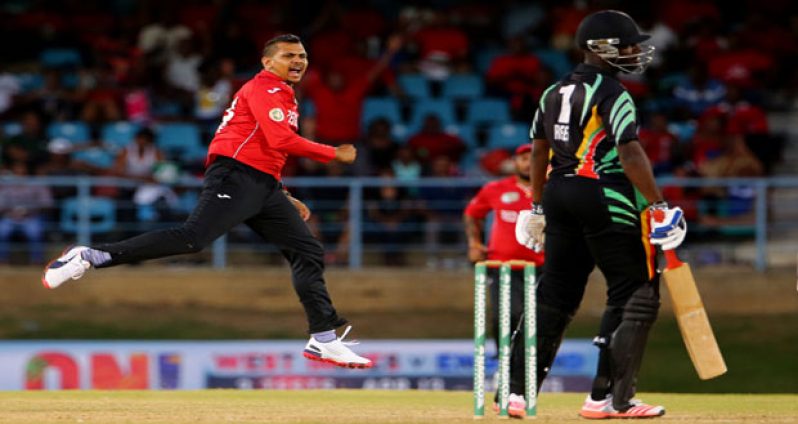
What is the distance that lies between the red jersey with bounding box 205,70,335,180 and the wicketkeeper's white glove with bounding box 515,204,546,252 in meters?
1.17

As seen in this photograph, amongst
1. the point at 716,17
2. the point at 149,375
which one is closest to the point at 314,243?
the point at 149,375

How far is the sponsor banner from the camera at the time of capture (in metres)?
16.2

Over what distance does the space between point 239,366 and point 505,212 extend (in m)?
4.33

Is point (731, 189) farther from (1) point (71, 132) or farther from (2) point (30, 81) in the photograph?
(2) point (30, 81)

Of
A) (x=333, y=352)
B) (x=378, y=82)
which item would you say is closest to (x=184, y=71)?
(x=378, y=82)

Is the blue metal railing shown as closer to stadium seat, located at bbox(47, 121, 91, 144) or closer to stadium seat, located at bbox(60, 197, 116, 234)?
stadium seat, located at bbox(60, 197, 116, 234)

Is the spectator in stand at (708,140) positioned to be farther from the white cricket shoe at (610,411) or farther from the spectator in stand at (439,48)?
the white cricket shoe at (610,411)

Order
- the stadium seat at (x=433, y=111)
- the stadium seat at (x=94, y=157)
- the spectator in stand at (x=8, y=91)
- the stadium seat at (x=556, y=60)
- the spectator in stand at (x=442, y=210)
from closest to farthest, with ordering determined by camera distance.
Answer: the spectator in stand at (x=442, y=210) → the stadium seat at (x=94, y=157) → the stadium seat at (x=433, y=111) → the spectator in stand at (x=8, y=91) → the stadium seat at (x=556, y=60)

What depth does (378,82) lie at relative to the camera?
69.1 ft

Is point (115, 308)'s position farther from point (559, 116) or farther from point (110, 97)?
point (559, 116)

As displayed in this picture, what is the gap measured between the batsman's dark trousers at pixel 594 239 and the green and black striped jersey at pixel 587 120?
0.28 feet

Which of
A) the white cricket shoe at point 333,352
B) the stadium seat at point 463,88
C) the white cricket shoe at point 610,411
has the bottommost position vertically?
the white cricket shoe at point 610,411

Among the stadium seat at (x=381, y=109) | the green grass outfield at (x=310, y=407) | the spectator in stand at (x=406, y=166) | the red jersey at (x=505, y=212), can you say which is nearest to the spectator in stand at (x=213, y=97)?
the stadium seat at (x=381, y=109)

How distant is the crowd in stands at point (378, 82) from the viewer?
756 inches
